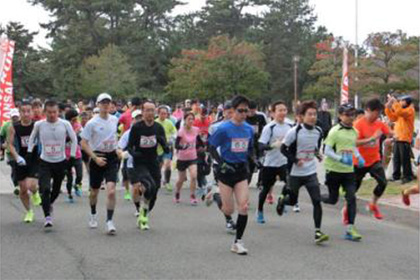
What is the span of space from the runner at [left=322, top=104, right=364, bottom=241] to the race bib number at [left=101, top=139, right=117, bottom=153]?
2982 mm

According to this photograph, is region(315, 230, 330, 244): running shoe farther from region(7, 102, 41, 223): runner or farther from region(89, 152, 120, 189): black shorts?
region(7, 102, 41, 223): runner

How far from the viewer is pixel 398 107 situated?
519 inches

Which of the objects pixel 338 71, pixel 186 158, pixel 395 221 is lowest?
pixel 395 221

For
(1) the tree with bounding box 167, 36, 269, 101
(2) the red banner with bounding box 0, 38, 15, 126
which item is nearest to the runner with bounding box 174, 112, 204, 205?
(2) the red banner with bounding box 0, 38, 15, 126

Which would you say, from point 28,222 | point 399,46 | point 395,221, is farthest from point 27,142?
point 399,46

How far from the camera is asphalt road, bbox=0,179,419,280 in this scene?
21.7ft

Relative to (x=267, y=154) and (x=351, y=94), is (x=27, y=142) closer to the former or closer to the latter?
(x=267, y=154)

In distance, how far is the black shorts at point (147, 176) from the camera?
9.02 metres

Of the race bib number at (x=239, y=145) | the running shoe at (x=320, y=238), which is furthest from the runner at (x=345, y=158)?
the race bib number at (x=239, y=145)

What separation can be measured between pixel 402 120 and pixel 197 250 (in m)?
7.22

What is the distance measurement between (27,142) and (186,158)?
123 inches

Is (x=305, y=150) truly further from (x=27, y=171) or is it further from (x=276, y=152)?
(x=27, y=171)

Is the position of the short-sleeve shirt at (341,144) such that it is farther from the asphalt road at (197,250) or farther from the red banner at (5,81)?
the red banner at (5,81)

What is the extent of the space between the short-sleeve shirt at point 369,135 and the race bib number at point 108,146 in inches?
138
